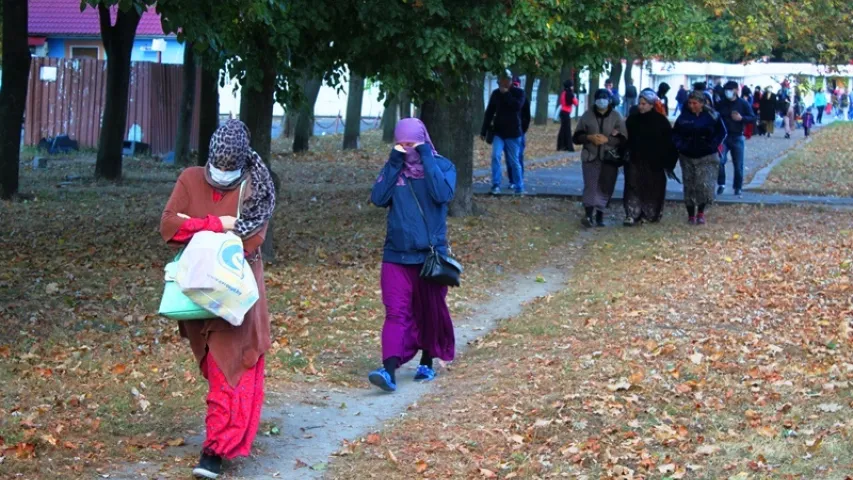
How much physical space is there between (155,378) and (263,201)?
2341 mm

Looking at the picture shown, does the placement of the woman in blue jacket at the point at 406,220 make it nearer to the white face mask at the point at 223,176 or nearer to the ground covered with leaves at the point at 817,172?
the white face mask at the point at 223,176

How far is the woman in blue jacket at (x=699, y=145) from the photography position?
16156 mm

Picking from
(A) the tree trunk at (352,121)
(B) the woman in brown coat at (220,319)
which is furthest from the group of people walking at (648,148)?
(A) the tree trunk at (352,121)

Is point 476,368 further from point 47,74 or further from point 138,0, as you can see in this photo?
point 47,74

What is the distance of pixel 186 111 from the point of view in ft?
80.0

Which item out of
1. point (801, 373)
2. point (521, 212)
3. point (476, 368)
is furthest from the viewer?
point (521, 212)

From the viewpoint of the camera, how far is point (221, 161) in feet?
20.5

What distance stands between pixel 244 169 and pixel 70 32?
37.7m

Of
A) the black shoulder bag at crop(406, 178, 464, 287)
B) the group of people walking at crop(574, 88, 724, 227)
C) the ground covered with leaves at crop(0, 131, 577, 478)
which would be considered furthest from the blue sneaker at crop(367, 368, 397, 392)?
the group of people walking at crop(574, 88, 724, 227)

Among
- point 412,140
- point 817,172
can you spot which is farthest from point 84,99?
point 412,140

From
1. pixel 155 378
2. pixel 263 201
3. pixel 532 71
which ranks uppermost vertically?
pixel 532 71

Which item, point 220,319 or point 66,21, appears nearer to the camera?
point 220,319

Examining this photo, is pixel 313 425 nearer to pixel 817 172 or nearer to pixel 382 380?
pixel 382 380

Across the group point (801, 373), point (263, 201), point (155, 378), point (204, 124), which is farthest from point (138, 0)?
point (204, 124)
